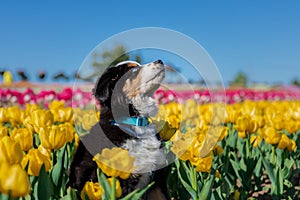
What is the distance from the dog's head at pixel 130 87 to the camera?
8.36ft

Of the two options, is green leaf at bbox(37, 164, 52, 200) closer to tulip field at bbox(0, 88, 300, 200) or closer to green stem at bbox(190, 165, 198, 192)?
tulip field at bbox(0, 88, 300, 200)

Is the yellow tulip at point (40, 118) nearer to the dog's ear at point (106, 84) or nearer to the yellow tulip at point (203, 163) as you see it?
the dog's ear at point (106, 84)

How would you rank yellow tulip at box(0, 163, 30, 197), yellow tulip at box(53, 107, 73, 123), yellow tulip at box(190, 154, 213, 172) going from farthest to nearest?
1. yellow tulip at box(53, 107, 73, 123)
2. yellow tulip at box(190, 154, 213, 172)
3. yellow tulip at box(0, 163, 30, 197)

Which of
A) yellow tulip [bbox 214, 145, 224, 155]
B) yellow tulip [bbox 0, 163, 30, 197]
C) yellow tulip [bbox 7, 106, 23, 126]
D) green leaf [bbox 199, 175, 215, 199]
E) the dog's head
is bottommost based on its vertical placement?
green leaf [bbox 199, 175, 215, 199]

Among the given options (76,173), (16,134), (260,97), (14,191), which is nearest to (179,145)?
(76,173)

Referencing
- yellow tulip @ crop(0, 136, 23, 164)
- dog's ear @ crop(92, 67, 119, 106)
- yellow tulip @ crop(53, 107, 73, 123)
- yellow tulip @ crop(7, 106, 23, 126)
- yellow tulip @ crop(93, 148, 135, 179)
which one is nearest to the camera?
yellow tulip @ crop(0, 136, 23, 164)

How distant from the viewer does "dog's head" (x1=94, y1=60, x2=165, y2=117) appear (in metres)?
2.55

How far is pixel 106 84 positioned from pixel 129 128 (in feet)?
1.23

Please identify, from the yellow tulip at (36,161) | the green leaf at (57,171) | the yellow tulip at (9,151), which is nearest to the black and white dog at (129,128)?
the green leaf at (57,171)

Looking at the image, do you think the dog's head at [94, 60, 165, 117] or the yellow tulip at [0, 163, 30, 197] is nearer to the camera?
the yellow tulip at [0, 163, 30, 197]

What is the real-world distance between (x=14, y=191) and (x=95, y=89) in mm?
1734

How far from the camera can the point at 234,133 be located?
389 centimetres

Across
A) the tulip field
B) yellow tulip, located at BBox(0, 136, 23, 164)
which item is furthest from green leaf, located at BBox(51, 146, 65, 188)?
yellow tulip, located at BBox(0, 136, 23, 164)

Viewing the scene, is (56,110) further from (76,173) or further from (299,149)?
(299,149)
